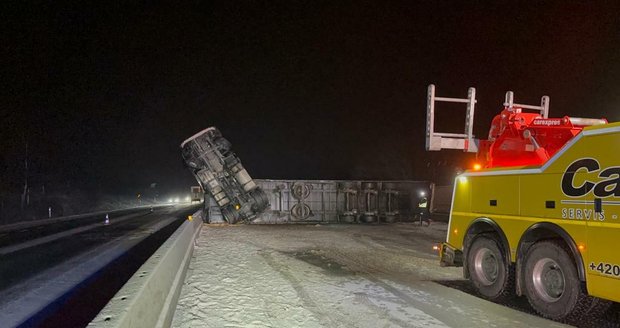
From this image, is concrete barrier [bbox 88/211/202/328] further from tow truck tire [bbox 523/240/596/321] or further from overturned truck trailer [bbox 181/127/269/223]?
overturned truck trailer [bbox 181/127/269/223]

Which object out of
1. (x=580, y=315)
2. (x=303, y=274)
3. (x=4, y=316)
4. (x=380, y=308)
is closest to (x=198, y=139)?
(x=303, y=274)

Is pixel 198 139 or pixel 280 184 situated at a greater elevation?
pixel 198 139

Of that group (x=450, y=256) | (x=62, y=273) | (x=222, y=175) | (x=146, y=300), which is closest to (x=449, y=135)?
(x=450, y=256)

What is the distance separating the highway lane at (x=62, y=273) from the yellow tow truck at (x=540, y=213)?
21.4 feet

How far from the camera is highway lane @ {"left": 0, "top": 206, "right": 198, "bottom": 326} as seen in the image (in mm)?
7051

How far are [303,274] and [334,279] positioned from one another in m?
0.79

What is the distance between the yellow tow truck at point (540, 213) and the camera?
5016mm

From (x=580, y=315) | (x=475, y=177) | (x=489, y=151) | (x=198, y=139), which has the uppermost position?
(x=198, y=139)

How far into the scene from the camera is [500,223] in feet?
22.5

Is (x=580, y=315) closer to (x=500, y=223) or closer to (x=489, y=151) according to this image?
(x=500, y=223)

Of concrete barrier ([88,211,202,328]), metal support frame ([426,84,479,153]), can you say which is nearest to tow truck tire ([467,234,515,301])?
metal support frame ([426,84,479,153])

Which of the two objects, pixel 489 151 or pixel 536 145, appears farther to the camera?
pixel 489 151

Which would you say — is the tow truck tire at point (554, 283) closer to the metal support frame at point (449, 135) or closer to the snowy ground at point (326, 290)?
the snowy ground at point (326, 290)

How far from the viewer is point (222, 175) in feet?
67.9
